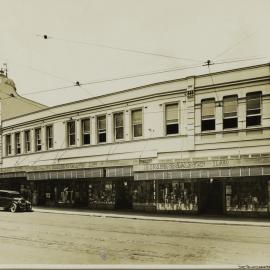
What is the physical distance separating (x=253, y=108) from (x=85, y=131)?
11164 millimetres

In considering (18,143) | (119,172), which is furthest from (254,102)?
(18,143)

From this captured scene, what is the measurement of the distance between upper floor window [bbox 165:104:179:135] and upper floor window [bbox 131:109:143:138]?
1.88 meters

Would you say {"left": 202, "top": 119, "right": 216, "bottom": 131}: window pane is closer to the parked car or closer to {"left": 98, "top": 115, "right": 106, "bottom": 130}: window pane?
{"left": 98, "top": 115, "right": 106, "bottom": 130}: window pane

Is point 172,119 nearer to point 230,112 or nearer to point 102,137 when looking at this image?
point 230,112

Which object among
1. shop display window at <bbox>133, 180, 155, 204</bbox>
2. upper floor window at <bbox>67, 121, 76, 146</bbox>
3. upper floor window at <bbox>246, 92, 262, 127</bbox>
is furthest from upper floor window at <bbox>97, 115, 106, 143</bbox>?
upper floor window at <bbox>246, 92, 262, 127</bbox>

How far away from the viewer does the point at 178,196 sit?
69.6 feet

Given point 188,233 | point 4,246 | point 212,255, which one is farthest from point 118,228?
point 212,255

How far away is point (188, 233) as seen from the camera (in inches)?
547

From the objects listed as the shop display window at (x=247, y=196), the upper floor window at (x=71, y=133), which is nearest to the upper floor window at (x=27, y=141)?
the upper floor window at (x=71, y=133)

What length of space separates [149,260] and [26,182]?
22560mm

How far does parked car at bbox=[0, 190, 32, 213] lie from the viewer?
23.6 m

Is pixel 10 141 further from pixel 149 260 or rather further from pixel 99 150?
pixel 149 260

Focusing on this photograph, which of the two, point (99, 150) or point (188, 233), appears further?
point (99, 150)

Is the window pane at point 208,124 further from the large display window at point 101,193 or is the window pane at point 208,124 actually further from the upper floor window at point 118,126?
the large display window at point 101,193
